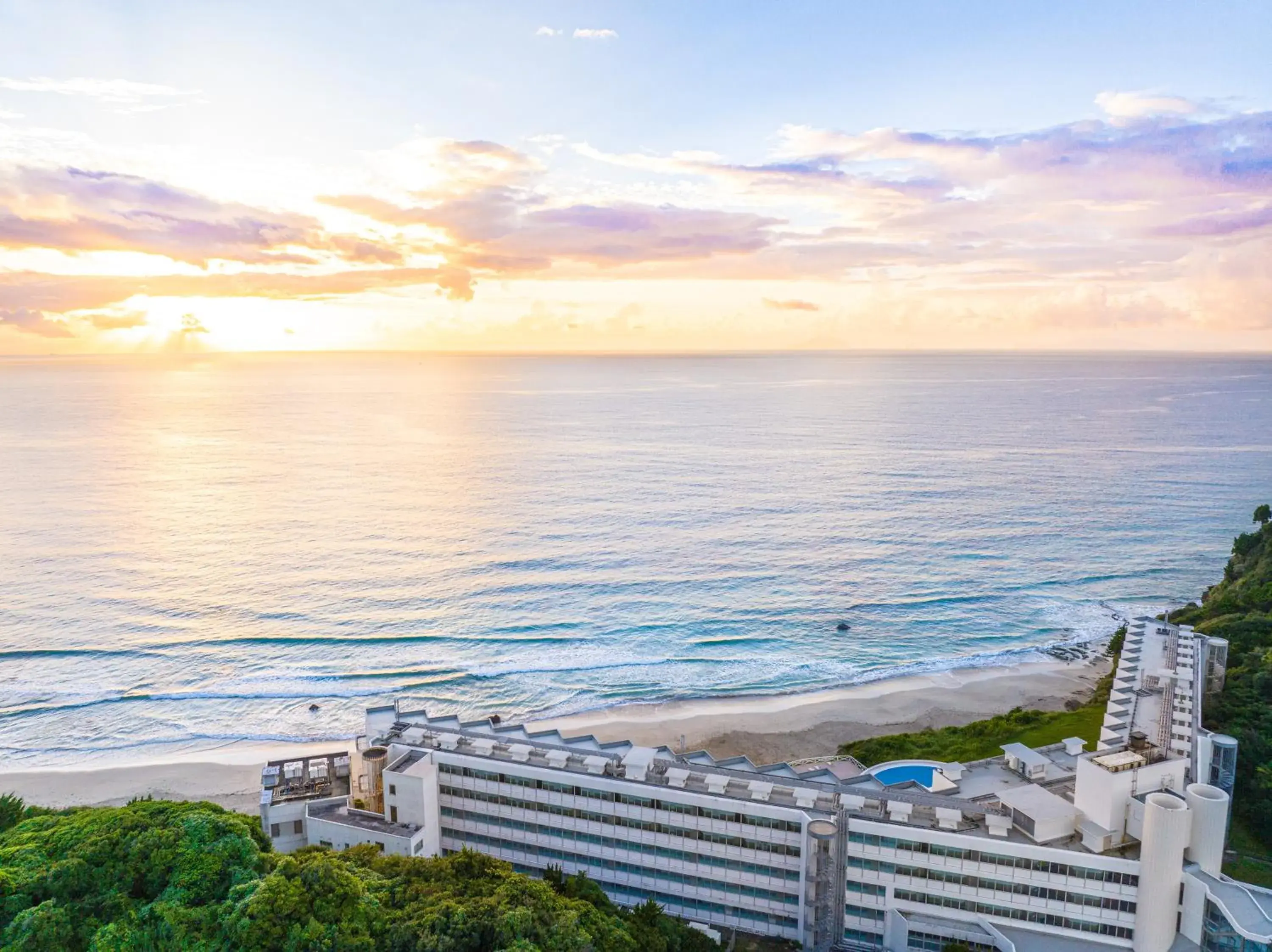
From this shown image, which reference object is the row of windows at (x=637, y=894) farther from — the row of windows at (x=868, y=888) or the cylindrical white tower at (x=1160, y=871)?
the cylindrical white tower at (x=1160, y=871)

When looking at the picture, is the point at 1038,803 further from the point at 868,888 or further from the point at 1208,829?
the point at 868,888

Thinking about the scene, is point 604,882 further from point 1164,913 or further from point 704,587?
point 704,587

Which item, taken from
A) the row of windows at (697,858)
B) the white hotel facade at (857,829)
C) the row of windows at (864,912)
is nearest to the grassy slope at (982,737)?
the white hotel facade at (857,829)

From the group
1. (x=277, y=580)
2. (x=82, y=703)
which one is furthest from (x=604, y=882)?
(x=277, y=580)

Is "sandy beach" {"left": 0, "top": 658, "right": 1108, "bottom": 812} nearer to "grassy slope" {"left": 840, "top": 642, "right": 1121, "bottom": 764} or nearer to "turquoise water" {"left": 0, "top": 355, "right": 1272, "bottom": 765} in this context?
"turquoise water" {"left": 0, "top": 355, "right": 1272, "bottom": 765}

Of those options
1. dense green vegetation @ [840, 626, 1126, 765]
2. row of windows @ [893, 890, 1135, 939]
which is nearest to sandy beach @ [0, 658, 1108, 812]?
dense green vegetation @ [840, 626, 1126, 765]

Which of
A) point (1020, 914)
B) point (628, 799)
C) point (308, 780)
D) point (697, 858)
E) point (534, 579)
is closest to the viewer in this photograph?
point (1020, 914)

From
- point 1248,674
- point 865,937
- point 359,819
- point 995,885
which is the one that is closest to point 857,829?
point 865,937
